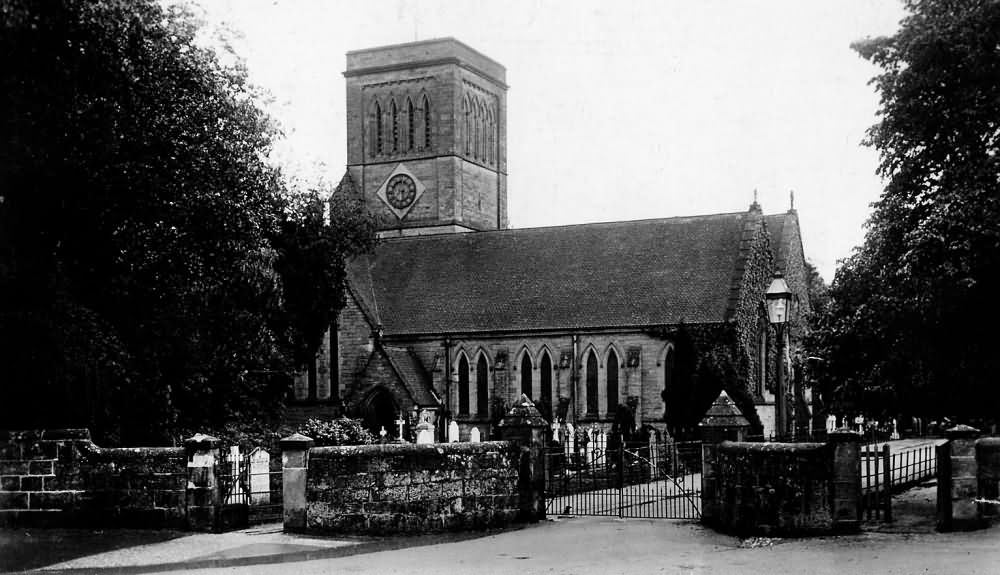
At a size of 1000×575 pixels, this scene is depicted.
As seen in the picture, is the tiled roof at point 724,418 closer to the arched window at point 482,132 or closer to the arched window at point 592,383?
the arched window at point 592,383

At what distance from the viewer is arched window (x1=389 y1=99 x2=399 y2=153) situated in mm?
68375

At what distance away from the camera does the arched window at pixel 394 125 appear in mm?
68375

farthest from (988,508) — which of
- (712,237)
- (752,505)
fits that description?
(712,237)

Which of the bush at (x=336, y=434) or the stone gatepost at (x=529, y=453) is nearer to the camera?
the stone gatepost at (x=529, y=453)

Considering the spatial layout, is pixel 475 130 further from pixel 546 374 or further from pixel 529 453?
pixel 529 453

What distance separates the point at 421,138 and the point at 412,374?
22.4 meters

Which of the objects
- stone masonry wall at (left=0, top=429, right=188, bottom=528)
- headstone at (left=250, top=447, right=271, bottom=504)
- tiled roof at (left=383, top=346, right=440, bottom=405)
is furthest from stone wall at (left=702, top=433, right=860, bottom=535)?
tiled roof at (left=383, top=346, right=440, bottom=405)

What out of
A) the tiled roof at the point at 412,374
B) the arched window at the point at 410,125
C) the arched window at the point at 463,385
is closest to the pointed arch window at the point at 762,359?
the arched window at the point at 463,385

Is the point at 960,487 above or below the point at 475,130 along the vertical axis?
below

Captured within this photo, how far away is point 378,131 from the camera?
225 feet

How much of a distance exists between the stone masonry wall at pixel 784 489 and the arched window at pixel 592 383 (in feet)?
101

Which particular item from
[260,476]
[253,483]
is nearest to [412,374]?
[260,476]

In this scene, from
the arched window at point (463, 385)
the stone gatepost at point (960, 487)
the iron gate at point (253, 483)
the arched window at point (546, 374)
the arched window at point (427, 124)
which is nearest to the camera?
the stone gatepost at point (960, 487)

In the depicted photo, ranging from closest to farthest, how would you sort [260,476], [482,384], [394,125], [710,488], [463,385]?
[710,488] → [260,476] → [482,384] → [463,385] → [394,125]
